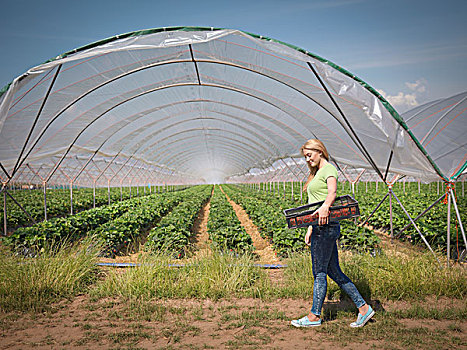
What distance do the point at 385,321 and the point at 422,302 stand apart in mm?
1013

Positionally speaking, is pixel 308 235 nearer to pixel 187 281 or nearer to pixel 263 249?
pixel 187 281

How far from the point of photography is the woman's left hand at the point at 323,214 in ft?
11.2

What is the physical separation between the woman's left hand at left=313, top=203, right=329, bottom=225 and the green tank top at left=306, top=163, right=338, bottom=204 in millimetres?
288

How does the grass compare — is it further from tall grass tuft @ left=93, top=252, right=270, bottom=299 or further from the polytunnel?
the polytunnel

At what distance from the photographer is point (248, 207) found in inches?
611

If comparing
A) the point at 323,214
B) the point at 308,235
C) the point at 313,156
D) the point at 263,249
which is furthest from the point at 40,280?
the point at 263,249

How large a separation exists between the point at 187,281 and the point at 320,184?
2.63 metres

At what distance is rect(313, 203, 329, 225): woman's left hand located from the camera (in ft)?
11.2

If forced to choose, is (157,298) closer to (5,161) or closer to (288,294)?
(288,294)

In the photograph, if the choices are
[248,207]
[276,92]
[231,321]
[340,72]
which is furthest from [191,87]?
[231,321]

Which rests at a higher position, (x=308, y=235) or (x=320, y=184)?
(x=320, y=184)

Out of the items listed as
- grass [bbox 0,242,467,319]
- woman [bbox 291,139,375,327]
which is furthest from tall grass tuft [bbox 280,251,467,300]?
woman [bbox 291,139,375,327]

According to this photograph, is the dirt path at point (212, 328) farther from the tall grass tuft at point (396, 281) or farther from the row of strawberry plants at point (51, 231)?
the row of strawberry plants at point (51, 231)

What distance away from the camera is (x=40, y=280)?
468 centimetres
